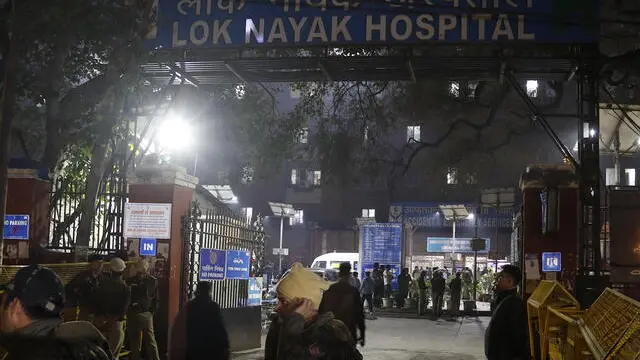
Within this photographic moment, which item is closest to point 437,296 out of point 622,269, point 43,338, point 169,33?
point 622,269

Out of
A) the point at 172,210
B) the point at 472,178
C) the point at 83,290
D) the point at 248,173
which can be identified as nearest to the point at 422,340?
the point at 172,210

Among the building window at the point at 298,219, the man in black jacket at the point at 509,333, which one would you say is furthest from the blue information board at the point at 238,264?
the building window at the point at 298,219

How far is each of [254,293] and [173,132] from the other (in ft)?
15.6

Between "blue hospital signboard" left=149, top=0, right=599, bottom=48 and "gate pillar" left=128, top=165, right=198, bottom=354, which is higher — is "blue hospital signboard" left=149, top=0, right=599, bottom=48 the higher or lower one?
the higher one

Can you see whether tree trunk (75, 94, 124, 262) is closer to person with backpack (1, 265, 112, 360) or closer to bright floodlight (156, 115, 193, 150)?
bright floodlight (156, 115, 193, 150)

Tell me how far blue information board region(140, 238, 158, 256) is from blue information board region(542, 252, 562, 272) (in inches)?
312

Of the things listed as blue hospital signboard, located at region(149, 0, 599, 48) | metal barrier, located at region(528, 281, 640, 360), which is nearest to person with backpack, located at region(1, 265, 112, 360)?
metal barrier, located at region(528, 281, 640, 360)

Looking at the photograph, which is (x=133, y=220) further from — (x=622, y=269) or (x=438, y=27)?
(x=622, y=269)

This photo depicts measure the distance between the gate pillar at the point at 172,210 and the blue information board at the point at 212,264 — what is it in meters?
0.40

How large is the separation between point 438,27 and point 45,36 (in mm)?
7233

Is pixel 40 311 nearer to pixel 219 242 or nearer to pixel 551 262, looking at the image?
pixel 219 242

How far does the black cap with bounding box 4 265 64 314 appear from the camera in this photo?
304 cm

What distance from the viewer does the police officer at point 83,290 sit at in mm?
9117

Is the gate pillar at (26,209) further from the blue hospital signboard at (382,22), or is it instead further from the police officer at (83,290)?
the blue hospital signboard at (382,22)
